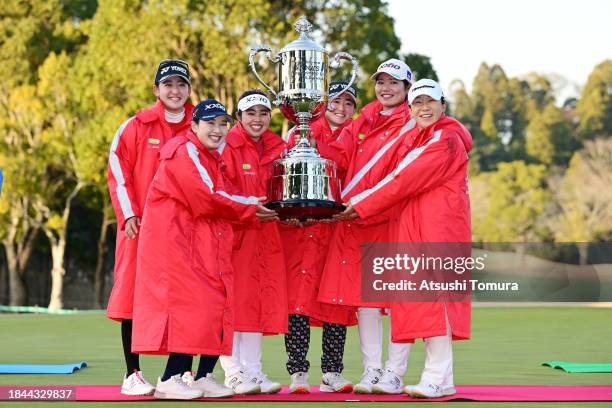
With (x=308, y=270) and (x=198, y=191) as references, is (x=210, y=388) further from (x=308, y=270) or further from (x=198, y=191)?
(x=198, y=191)

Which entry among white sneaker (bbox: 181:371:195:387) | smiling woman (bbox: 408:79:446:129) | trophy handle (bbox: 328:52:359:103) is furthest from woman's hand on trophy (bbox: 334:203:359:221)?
white sneaker (bbox: 181:371:195:387)

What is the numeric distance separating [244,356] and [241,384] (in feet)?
0.89

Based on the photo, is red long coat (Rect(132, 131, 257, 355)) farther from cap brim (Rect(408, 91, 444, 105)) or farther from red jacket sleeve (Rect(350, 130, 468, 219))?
cap brim (Rect(408, 91, 444, 105))

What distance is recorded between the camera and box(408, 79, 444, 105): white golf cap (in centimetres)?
829

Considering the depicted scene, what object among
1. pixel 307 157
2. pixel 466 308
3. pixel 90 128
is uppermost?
pixel 90 128

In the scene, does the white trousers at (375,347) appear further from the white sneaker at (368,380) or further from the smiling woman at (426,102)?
the smiling woman at (426,102)

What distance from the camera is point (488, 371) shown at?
1120 cm

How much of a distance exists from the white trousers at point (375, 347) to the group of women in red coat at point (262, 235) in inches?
0.4

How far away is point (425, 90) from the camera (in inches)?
326

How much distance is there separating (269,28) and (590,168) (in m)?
38.0

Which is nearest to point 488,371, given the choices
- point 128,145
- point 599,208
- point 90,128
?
point 128,145

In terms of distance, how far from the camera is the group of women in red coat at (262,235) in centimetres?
812

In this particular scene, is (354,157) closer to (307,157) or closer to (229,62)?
(307,157)

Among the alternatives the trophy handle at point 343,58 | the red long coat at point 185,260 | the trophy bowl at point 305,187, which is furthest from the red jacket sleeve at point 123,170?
the trophy handle at point 343,58
